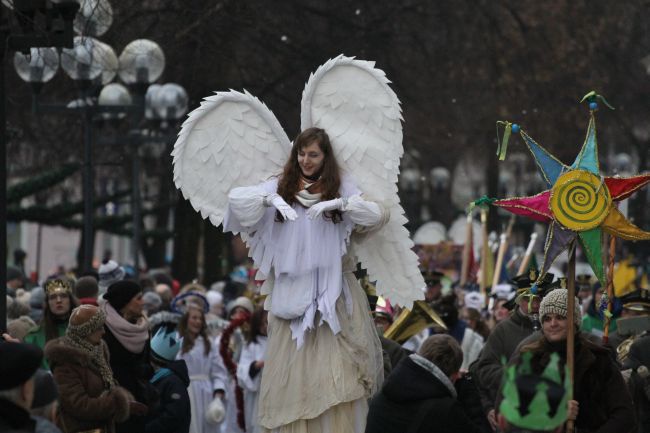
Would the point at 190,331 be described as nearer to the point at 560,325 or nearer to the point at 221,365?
the point at 221,365

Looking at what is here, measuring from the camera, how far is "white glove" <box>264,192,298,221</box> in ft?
28.0

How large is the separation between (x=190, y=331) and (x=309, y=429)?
203 inches

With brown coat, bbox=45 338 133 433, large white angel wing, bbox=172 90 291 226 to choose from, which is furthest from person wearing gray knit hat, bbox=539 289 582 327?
brown coat, bbox=45 338 133 433

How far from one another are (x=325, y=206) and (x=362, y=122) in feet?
2.06

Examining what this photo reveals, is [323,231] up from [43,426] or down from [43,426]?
up

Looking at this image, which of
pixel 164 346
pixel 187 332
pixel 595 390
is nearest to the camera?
pixel 595 390

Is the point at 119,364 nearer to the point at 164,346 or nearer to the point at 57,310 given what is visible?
the point at 164,346

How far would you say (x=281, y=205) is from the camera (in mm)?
8570

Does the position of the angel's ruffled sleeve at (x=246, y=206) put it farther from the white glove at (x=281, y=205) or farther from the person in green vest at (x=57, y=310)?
the person in green vest at (x=57, y=310)

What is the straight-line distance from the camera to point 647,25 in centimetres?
2475

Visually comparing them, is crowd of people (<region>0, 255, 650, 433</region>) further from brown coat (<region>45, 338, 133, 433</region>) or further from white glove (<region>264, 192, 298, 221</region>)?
white glove (<region>264, 192, 298, 221</region>)

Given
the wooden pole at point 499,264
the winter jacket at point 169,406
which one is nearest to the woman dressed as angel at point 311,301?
the winter jacket at point 169,406

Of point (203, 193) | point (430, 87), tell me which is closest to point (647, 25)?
point (430, 87)

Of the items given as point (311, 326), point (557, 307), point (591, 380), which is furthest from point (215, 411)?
point (591, 380)
